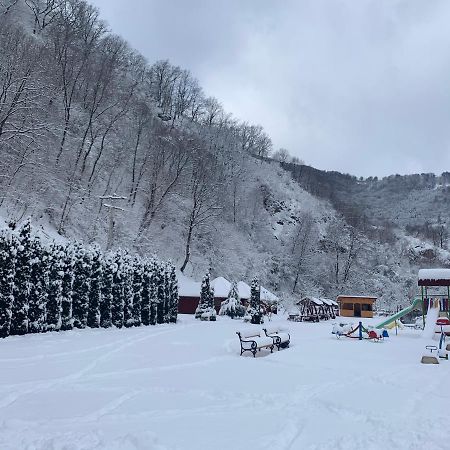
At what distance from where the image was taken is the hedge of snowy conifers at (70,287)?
49.9ft

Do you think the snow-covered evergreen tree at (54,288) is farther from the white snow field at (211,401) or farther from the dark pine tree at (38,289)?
the white snow field at (211,401)

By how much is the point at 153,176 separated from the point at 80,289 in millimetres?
23596

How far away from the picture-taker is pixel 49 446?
4.89m

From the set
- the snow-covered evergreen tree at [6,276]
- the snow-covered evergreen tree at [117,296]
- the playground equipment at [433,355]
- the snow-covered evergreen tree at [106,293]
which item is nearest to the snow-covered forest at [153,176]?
the snow-covered evergreen tree at [6,276]

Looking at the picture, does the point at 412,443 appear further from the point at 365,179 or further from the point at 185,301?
the point at 365,179

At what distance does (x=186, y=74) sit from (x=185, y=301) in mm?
45882

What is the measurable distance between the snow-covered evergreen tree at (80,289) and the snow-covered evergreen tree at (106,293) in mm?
1532

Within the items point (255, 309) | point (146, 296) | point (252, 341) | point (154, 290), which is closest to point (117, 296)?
point (146, 296)

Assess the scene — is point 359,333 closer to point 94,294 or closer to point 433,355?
point 433,355

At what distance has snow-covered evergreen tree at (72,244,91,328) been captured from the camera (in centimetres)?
1881

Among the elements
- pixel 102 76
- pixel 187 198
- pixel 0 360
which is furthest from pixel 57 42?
pixel 0 360

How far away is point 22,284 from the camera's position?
1549 cm

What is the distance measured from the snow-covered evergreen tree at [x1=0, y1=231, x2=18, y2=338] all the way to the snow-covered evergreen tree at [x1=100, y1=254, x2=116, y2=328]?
232 inches

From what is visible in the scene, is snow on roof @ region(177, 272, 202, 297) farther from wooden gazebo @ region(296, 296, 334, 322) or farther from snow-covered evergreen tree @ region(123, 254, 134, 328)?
snow-covered evergreen tree @ region(123, 254, 134, 328)
